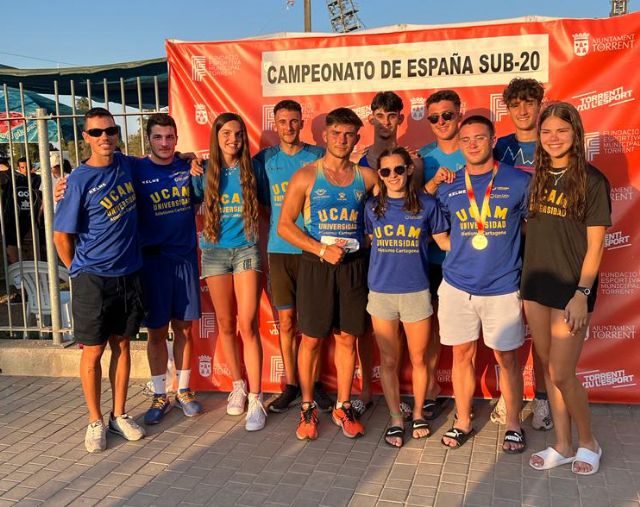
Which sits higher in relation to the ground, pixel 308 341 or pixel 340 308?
pixel 340 308

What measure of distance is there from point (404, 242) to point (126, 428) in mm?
2341

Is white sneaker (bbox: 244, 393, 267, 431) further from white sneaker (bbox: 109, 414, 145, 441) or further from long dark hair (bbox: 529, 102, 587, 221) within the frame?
long dark hair (bbox: 529, 102, 587, 221)

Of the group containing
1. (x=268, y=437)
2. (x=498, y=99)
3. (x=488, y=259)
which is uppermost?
(x=498, y=99)

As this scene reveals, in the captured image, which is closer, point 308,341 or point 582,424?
point 582,424

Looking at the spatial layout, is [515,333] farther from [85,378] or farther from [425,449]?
[85,378]

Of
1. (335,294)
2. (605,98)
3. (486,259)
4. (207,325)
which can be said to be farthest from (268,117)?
(605,98)

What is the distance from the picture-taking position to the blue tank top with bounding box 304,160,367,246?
3.83 meters

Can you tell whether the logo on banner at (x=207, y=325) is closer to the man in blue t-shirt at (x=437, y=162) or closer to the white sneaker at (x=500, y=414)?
the man in blue t-shirt at (x=437, y=162)

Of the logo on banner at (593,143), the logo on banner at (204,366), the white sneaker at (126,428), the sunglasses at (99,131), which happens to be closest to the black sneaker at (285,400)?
the logo on banner at (204,366)

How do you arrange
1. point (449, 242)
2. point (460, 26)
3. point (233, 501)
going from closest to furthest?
point (233, 501) < point (449, 242) < point (460, 26)

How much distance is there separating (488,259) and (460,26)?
2.01 m

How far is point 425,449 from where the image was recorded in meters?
3.78

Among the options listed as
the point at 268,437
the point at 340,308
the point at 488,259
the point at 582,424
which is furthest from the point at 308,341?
the point at 582,424

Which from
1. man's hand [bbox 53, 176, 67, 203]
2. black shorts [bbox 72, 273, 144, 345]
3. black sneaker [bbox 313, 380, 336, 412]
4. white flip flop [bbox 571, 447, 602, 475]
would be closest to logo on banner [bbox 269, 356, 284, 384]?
black sneaker [bbox 313, 380, 336, 412]
